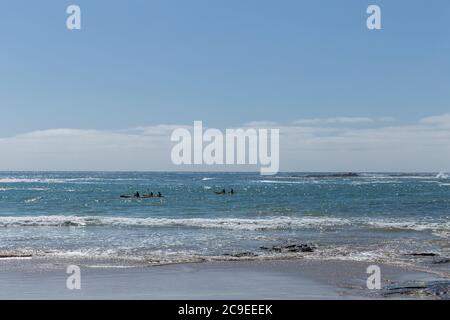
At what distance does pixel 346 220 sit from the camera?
3384cm

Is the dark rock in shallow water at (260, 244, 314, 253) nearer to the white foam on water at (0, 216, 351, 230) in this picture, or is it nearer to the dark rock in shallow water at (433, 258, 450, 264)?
the dark rock in shallow water at (433, 258, 450, 264)

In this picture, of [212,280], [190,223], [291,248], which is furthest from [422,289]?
[190,223]

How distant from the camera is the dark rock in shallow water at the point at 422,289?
11.8 meters

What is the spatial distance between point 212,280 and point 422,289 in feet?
16.9

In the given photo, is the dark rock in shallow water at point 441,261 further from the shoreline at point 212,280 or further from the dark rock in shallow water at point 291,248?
the dark rock in shallow water at point 291,248

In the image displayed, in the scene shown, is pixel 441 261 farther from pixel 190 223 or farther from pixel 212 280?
pixel 190 223

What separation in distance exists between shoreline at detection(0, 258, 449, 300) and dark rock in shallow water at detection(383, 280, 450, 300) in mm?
23

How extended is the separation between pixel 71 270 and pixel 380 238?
48.1 feet

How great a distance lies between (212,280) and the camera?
1388cm

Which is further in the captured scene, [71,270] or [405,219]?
[405,219]
